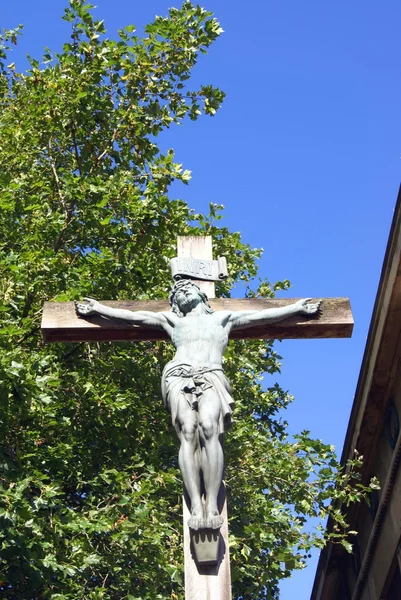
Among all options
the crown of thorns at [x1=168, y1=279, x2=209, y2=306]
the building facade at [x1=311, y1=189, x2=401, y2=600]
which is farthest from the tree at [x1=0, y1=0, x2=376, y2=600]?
the crown of thorns at [x1=168, y1=279, x2=209, y2=306]

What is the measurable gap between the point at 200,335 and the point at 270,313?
0.77 metres

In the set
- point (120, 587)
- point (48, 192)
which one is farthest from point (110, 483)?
point (48, 192)

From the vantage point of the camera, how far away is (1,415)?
34.1ft

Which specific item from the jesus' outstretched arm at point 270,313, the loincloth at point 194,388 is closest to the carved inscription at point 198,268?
the jesus' outstretched arm at point 270,313

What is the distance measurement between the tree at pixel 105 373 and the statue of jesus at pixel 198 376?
421 centimetres

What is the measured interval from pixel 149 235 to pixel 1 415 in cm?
436

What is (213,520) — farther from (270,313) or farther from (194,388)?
(270,313)

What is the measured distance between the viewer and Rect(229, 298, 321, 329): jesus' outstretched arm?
243 inches

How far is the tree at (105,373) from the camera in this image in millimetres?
10312

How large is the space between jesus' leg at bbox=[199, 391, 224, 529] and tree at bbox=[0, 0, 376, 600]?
475cm

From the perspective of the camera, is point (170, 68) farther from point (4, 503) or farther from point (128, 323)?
point (128, 323)

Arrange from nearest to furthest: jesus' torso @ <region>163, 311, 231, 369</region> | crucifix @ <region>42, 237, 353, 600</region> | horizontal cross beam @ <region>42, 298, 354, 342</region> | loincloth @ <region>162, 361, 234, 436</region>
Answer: crucifix @ <region>42, 237, 353, 600</region> → loincloth @ <region>162, 361, 234, 436</region> → jesus' torso @ <region>163, 311, 231, 369</region> → horizontal cross beam @ <region>42, 298, 354, 342</region>

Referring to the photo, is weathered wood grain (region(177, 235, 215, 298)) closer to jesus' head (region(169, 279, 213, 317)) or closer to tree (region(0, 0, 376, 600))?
jesus' head (region(169, 279, 213, 317))

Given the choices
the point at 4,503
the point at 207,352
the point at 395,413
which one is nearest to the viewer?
the point at 207,352
